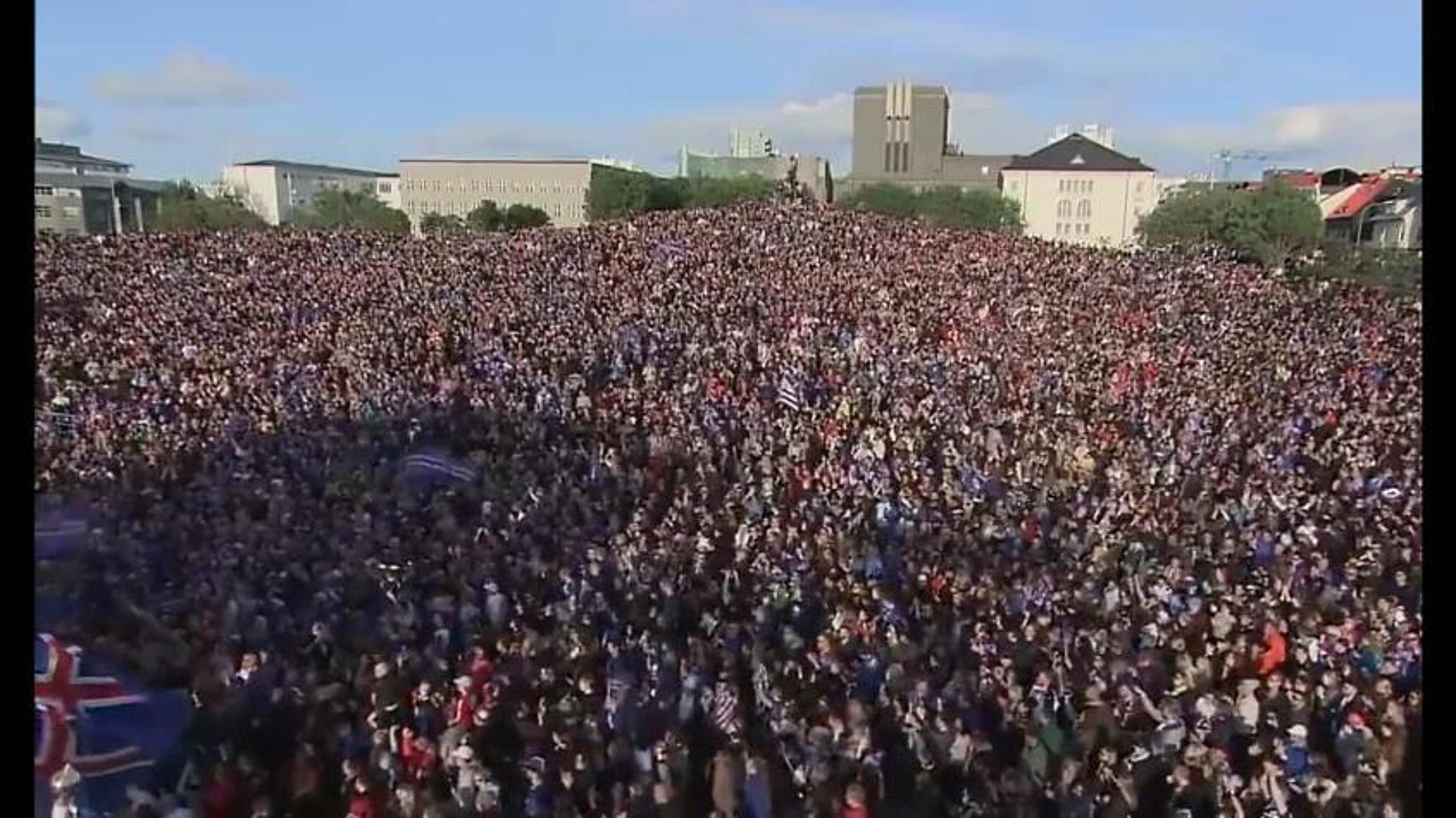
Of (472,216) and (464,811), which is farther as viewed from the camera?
(472,216)

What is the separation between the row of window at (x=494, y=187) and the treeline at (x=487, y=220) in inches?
4.7

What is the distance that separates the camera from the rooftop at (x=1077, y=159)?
6.41m

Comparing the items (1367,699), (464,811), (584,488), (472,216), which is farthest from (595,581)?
(472,216)

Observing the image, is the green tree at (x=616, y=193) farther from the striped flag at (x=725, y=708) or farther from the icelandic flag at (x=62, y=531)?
the striped flag at (x=725, y=708)

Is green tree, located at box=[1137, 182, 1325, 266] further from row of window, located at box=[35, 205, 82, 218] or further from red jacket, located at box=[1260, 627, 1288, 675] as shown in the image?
row of window, located at box=[35, 205, 82, 218]

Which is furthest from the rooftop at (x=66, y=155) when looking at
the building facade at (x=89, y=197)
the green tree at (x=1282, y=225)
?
the green tree at (x=1282, y=225)

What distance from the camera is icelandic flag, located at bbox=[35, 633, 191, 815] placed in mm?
3715

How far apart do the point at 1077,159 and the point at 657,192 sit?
277 cm

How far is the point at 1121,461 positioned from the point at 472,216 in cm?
439

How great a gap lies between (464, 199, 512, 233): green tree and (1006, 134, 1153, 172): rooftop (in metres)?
3.37

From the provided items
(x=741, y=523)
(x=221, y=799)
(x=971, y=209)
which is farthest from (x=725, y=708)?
(x=971, y=209)

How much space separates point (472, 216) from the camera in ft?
24.3

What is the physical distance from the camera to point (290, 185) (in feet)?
21.8
